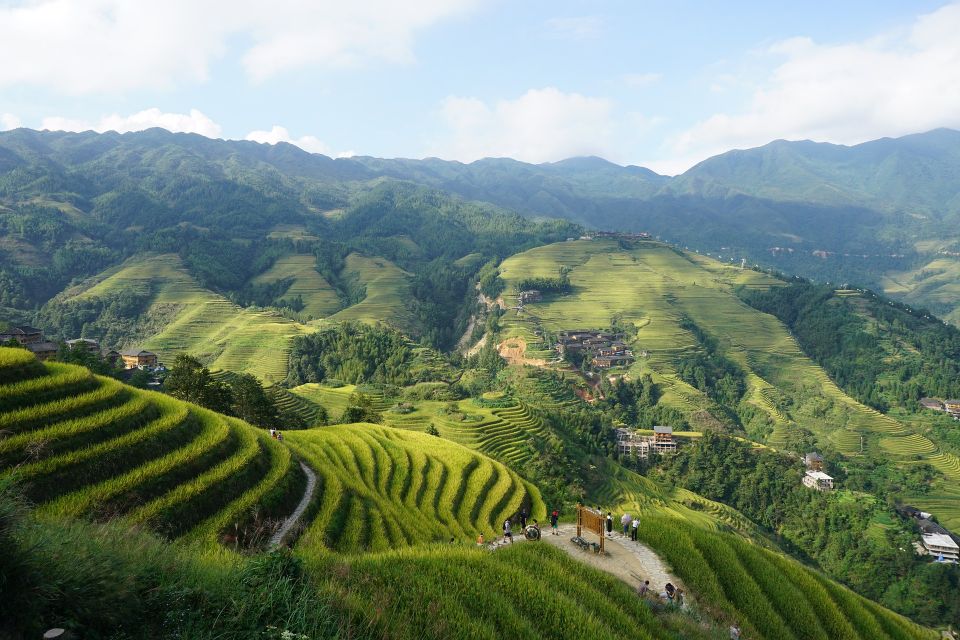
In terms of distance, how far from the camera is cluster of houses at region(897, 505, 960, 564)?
159ft

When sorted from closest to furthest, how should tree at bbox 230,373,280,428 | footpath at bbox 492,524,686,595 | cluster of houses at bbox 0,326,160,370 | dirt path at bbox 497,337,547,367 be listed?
footpath at bbox 492,524,686,595, tree at bbox 230,373,280,428, cluster of houses at bbox 0,326,160,370, dirt path at bbox 497,337,547,367

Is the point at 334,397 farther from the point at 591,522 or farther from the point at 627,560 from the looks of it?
the point at 627,560

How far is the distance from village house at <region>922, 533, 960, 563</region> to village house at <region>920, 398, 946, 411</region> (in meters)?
50.0

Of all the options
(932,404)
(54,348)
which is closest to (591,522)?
(54,348)

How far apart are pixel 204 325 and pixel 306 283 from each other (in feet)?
163

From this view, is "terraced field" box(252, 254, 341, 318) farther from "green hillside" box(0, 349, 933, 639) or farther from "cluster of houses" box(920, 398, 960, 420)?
"cluster of houses" box(920, 398, 960, 420)

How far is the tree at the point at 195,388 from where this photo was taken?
34.0 m

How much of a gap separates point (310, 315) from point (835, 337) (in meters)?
130

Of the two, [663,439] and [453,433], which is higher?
[453,433]

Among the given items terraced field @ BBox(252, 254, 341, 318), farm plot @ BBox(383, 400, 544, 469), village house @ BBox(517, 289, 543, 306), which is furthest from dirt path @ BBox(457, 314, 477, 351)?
farm plot @ BBox(383, 400, 544, 469)

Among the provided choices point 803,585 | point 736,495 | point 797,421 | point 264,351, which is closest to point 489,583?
point 803,585

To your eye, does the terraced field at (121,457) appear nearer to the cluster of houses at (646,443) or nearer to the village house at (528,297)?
the cluster of houses at (646,443)

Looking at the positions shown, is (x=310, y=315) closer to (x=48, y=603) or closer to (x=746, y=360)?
(x=746, y=360)

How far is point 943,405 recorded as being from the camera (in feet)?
285
